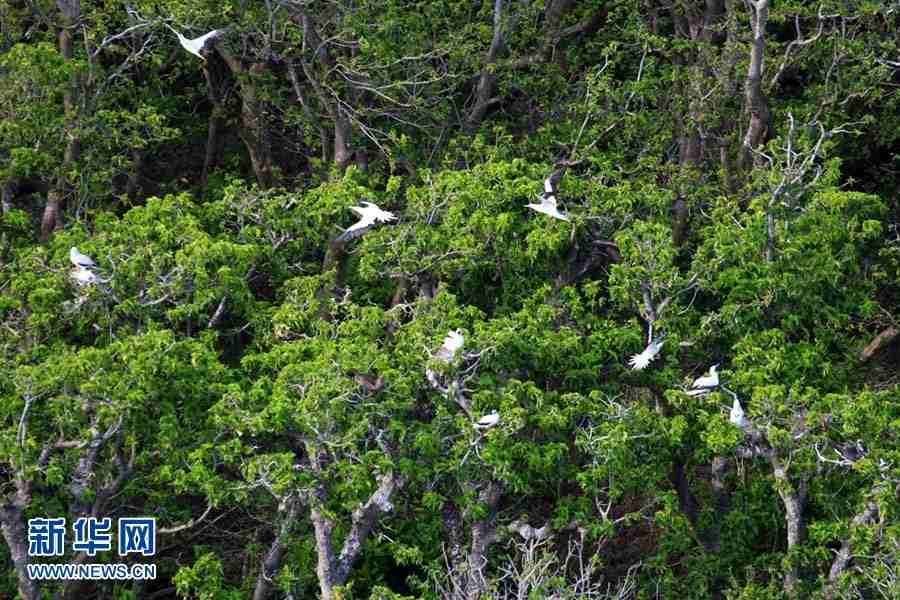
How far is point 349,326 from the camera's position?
14.7 metres

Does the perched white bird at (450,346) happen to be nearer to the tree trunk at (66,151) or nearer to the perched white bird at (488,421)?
the perched white bird at (488,421)

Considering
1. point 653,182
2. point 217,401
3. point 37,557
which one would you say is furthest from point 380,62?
point 37,557

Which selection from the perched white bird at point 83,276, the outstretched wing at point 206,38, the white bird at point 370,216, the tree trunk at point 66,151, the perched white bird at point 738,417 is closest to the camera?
the perched white bird at point 738,417

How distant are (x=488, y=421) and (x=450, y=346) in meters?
0.62

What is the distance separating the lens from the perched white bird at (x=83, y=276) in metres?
14.8

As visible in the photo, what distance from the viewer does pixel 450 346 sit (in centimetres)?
1409

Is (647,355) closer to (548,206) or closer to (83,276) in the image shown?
(548,206)

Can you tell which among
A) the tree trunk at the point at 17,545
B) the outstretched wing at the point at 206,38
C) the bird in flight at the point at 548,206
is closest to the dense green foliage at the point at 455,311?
the tree trunk at the point at 17,545

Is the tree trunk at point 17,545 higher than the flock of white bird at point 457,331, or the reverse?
the flock of white bird at point 457,331

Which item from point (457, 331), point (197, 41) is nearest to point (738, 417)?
point (457, 331)

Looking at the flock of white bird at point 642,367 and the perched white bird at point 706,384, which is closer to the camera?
the flock of white bird at point 642,367

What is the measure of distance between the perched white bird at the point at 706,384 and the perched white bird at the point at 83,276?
14.9 ft

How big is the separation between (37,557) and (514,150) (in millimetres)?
5766

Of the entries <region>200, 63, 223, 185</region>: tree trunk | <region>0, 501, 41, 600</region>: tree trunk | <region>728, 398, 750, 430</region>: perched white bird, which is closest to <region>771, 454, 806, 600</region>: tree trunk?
<region>728, 398, 750, 430</region>: perched white bird
